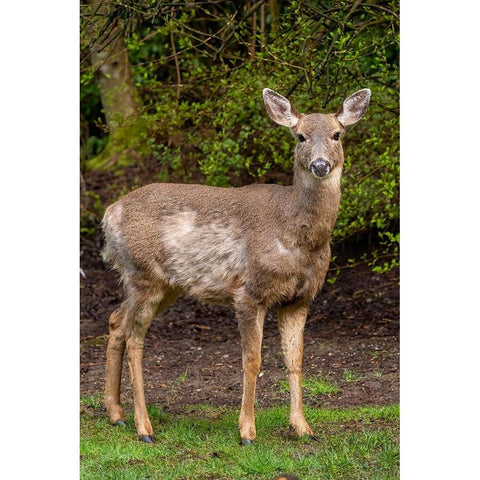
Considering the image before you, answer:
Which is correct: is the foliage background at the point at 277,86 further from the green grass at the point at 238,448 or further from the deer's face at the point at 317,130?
the green grass at the point at 238,448

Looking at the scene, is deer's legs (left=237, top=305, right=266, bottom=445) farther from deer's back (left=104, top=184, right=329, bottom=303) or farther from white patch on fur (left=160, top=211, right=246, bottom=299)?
white patch on fur (left=160, top=211, right=246, bottom=299)

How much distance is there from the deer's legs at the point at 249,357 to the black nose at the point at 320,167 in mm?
966

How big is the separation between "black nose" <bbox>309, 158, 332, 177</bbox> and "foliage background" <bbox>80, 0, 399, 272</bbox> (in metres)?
1.10

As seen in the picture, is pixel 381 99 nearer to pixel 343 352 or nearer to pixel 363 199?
pixel 363 199

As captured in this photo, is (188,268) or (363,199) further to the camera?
(363,199)

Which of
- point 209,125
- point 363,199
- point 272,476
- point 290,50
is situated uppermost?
point 290,50

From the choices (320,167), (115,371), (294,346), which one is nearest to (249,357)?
(294,346)

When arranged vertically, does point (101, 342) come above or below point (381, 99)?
below

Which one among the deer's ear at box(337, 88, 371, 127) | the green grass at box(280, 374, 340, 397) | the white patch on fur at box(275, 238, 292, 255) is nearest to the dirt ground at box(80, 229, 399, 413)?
the green grass at box(280, 374, 340, 397)

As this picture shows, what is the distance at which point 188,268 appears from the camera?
6512mm

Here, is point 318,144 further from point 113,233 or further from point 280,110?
point 113,233

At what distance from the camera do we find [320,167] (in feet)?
19.1

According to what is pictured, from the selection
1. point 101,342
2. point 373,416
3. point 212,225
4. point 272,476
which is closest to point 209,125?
point 101,342

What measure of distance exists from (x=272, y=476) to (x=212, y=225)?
173 centimetres
